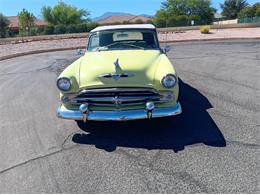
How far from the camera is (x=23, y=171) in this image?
3.28 meters

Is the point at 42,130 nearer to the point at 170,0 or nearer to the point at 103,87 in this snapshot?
the point at 103,87

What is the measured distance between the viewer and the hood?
3.96m

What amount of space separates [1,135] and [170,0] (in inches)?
2663

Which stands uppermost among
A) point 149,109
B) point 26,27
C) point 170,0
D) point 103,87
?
point 170,0

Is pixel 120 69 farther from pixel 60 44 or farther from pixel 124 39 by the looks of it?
pixel 60 44

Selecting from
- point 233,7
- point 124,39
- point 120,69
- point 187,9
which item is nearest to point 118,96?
point 120,69

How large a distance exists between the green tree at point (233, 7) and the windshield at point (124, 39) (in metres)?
77.4

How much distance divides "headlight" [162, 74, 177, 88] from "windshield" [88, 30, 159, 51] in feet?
5.40

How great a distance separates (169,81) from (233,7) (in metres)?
81.4

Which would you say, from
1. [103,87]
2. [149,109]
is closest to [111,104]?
[103,87]

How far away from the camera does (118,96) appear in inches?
156

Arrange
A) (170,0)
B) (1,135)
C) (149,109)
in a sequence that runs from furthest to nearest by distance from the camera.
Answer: (170,0)
(1,135)
(149,109)

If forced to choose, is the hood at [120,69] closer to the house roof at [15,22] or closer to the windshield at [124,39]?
the windshield at [124,39]

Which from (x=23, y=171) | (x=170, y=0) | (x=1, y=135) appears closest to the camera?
(x=23, y=171)
